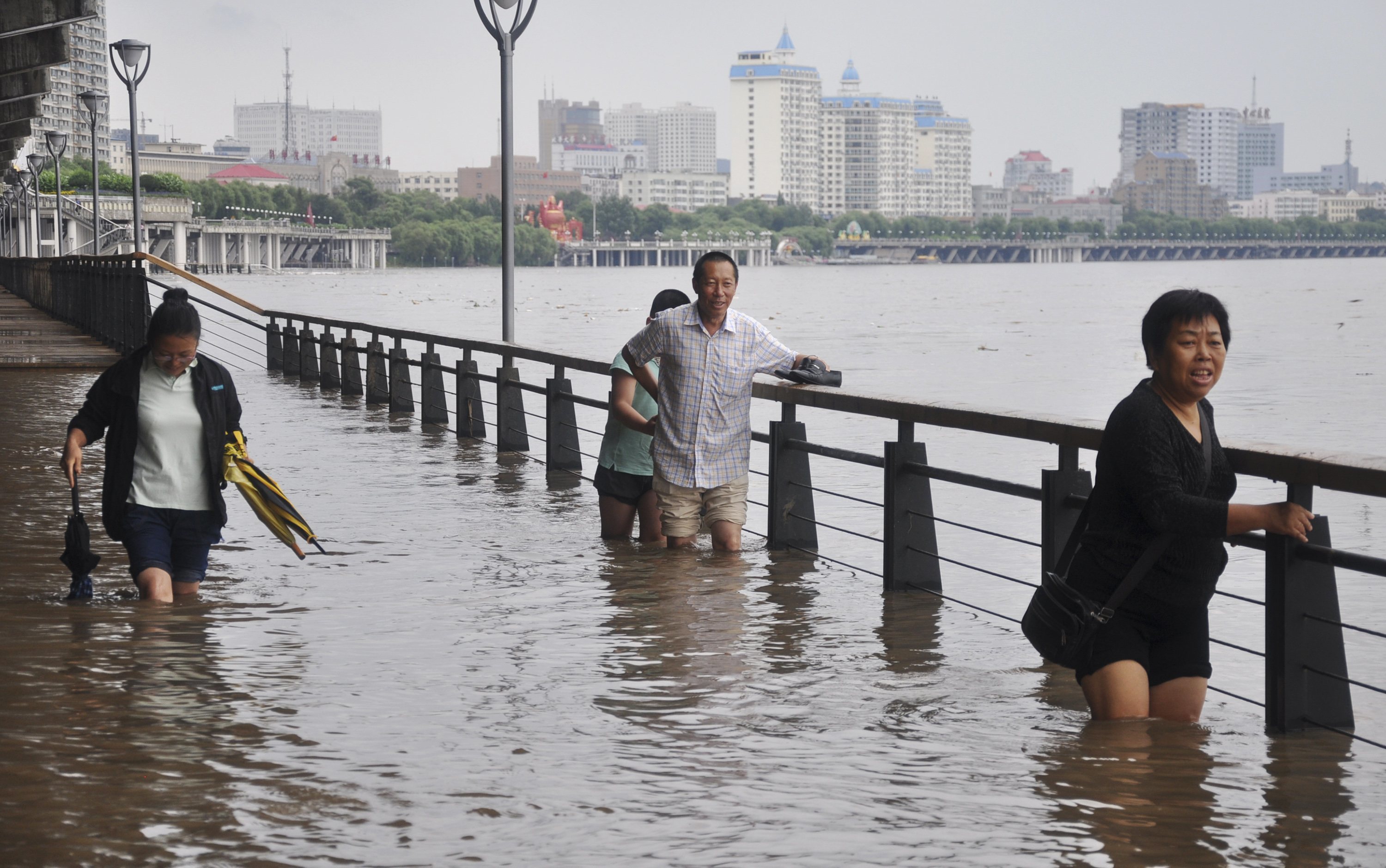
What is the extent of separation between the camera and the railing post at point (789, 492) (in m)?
9.23

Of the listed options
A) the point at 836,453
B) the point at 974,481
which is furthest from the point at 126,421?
the point at 974,481

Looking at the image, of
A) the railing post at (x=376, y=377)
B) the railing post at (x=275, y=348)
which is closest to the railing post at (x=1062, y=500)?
the railing post at (x=376, y=377)

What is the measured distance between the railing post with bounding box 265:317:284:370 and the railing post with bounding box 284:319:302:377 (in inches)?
10.3

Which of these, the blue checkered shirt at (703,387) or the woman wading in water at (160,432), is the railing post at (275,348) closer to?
the blue checkered shirt at (703,387)

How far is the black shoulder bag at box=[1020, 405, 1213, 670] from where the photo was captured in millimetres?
4898

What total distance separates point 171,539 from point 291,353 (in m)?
19.0

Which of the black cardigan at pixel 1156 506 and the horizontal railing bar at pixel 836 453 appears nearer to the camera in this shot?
the black cardigan at pixel 1156 506

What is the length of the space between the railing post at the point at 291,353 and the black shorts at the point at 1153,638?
70.6ft

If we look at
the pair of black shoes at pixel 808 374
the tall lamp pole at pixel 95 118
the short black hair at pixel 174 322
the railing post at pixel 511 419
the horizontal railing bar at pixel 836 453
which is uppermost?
the tall lamp pole at pixel 95 118

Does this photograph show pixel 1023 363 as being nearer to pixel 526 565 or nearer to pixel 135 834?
pixel 526 565

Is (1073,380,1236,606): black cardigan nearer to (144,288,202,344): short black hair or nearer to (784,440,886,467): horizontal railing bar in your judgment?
(784,440,886,467): horizontal railing bar

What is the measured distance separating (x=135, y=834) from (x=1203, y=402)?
10.2ft

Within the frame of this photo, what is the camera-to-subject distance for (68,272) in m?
35.1

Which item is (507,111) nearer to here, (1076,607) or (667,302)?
(667,302)
